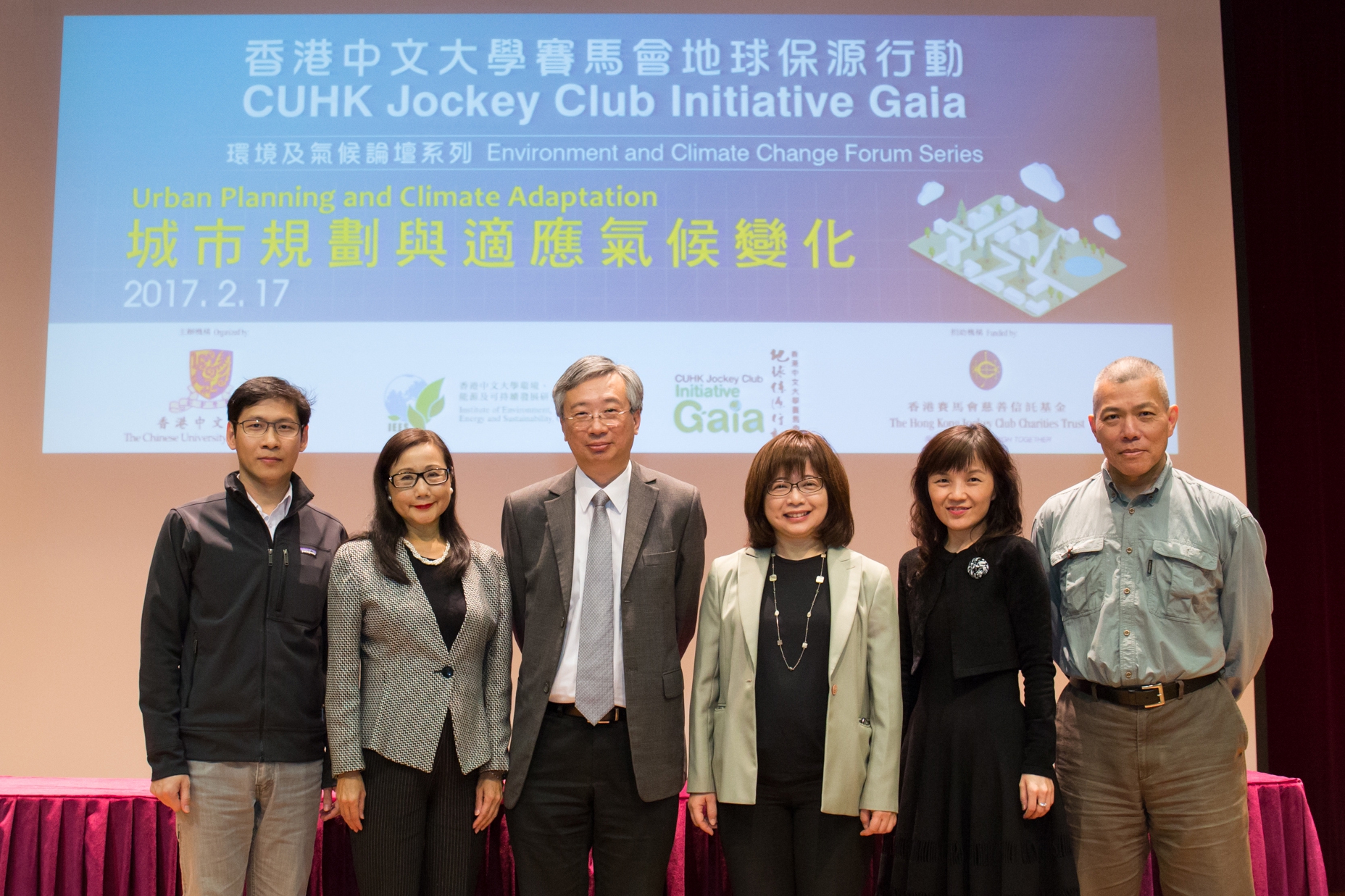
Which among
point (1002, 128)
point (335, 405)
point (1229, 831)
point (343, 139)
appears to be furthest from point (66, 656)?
point (1002, 128)

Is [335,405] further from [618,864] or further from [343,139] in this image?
[618,864]

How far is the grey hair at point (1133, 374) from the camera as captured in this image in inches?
81.0

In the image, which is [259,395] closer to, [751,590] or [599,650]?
[599,650]

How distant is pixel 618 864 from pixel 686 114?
2.53 meters

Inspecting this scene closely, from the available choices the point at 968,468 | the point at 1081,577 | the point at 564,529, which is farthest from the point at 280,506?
the point at 1081,577

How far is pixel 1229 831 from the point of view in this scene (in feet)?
6.54

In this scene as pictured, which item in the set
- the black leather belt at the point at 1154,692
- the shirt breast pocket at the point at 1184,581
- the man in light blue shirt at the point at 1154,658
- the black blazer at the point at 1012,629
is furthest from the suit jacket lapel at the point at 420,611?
the shirt breast pocket at the point at 1184,581

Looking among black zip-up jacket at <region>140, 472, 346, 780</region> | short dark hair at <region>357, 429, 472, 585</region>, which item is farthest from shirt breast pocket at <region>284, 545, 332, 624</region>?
short dark hair at <region>357, 429, 472, 585</region>

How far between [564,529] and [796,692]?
1.97 ft

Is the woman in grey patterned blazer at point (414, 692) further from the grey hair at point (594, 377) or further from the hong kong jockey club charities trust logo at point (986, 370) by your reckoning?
the hong kong jockey club charities trust logo at point (986, 370)

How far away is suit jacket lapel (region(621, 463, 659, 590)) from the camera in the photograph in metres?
1.98

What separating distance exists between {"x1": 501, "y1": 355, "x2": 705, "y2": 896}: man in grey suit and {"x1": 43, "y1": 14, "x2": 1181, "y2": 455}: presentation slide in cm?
122

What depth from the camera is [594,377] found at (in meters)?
2.03

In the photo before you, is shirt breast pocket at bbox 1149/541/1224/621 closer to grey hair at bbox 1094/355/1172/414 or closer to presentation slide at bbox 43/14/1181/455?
grey hair at bbox 1094/355/1172/414
